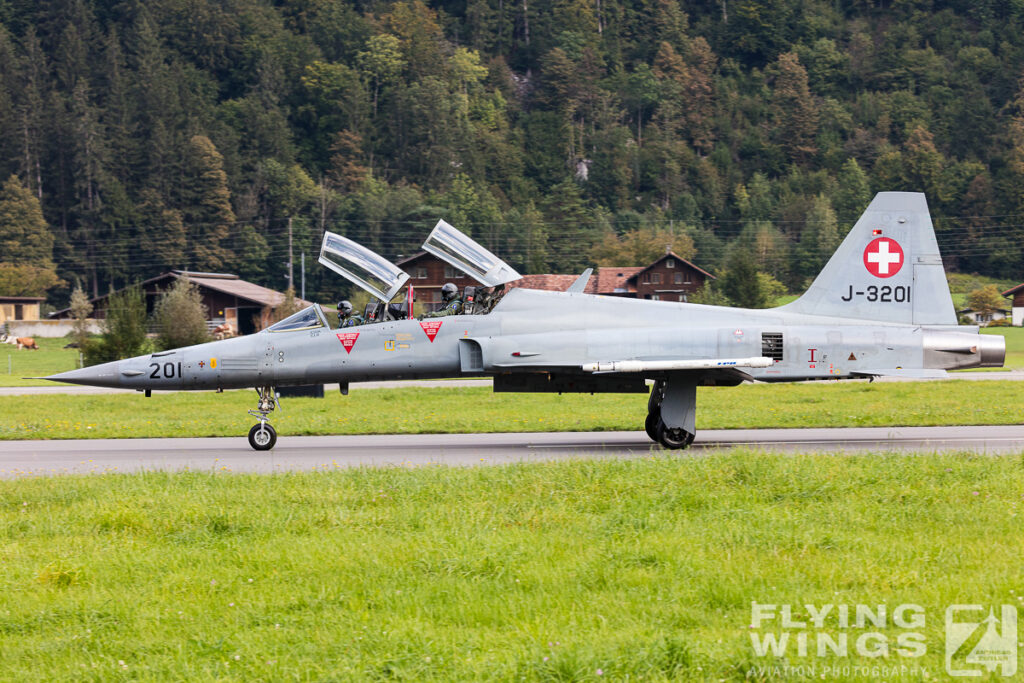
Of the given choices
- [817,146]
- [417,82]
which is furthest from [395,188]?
[817,146]

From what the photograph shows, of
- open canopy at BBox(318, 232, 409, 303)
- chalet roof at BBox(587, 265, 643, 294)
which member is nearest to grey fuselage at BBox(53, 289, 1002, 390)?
open canopy at BBox(318, 232, 409, 303)

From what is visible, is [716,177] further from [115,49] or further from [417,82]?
[115,49]

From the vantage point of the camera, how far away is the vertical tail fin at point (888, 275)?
17.2m

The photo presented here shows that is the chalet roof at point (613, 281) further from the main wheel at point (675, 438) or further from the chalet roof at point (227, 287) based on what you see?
the main wheel at point (675, 438)

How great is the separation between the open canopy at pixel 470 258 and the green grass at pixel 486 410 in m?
4.03

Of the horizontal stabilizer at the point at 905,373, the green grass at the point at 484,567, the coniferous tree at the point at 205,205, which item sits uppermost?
the coniferous tree at the point at 205,205

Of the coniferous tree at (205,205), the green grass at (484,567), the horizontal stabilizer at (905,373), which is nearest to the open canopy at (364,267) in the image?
the green grass at (484,567)

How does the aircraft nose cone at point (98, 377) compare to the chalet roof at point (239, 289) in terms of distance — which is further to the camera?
the chalet roof at point (239, 289)

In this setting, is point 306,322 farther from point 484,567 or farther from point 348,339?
point 484,567

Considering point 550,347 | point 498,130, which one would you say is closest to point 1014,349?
point 550,347

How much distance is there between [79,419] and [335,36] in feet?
489

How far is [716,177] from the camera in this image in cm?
14488

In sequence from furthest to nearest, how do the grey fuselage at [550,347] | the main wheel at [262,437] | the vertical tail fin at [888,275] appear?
the vertical tail fin at [888,275] < the main wheel at [262,437] < the grey fuselage at [550,347]

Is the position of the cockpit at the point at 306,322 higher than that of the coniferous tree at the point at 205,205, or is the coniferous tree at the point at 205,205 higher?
the coniferous tree at the point at 205,205
